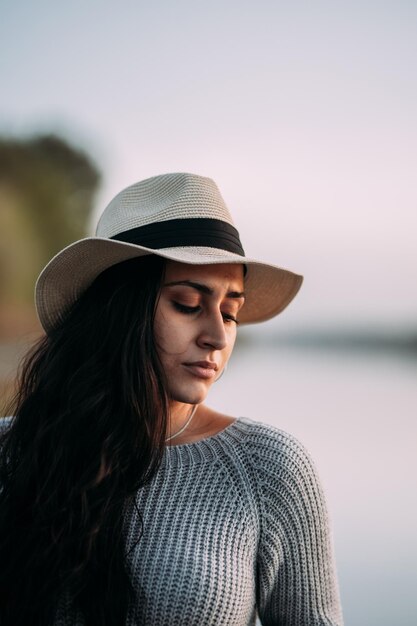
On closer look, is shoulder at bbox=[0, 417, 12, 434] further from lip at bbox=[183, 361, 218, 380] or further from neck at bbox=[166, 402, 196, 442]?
lip at bbox=[183, 361, 218, 380]

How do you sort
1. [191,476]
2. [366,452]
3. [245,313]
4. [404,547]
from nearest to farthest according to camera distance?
1. [191,476]
2. [245,313]
3. [404,547]
4. [366,452]

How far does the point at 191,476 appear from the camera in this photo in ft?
4.84

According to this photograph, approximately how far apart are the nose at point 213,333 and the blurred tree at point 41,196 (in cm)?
1610

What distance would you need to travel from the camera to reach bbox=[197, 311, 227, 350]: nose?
1389mm

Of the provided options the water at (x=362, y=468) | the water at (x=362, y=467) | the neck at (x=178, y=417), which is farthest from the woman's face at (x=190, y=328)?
the water at (x=362, y=467)

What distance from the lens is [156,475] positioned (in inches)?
58.8

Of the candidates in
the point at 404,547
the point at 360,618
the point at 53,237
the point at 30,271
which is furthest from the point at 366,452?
the point at 53,237

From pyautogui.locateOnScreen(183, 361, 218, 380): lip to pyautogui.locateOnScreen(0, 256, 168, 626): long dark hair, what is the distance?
7 cm

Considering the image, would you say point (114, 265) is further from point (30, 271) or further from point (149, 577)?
point (30, 271)

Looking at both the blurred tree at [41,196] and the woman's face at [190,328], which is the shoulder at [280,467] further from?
the blurred tree at [41,196]

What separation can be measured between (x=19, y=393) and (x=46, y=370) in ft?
0.53

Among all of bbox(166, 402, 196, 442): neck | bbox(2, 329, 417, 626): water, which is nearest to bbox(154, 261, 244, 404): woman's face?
bbox(166, 402, 196, 442): neck

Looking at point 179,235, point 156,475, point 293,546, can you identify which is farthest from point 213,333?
point 293,546

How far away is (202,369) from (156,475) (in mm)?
261
